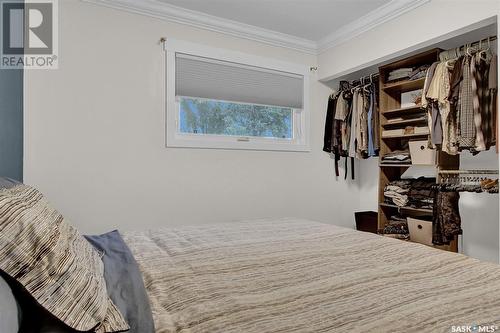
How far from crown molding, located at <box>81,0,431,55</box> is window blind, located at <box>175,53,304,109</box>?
0.32m

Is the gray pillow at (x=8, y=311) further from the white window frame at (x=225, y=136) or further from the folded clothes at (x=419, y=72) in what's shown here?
the folded clothes at (x=419, y=72)

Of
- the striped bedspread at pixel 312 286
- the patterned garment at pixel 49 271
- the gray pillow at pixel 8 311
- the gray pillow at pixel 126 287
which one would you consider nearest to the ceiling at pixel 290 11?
the striped bedspread at pixel 312 286

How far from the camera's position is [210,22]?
293 cm

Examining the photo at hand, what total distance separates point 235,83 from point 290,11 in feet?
2.77

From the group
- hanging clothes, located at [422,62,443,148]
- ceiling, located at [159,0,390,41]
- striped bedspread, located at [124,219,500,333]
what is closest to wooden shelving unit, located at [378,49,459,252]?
hanging clothes, located at [422,62,443,148]

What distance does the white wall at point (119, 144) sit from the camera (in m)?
2.40

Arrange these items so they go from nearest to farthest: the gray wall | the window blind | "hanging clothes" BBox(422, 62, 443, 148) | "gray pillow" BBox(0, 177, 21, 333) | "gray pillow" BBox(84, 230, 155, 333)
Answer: "gray pillow" BBox(0, 177, 21, 333) < "gray pillow" BBox(84, 230, 155, 333) < the gray wall < "hanging clothes" BBox(422, 62, 443, 148) < the window blind

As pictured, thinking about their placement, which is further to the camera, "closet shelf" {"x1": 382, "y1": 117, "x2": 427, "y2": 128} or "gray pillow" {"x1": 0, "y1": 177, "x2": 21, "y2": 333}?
"closet shelf" {"x1": 382, "y1": 117, "x2": 427, "y2": 128}

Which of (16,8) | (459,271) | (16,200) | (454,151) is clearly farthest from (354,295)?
(16,8)

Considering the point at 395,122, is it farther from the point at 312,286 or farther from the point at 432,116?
the point at 312,286

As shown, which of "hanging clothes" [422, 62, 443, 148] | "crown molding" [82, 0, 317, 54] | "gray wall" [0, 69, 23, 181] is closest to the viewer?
"gray wall" [0, 69, 23, 181]

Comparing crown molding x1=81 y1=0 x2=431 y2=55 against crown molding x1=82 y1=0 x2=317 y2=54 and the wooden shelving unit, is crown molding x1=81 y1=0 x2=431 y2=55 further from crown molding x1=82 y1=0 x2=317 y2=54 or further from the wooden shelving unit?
the wooden shelving unit

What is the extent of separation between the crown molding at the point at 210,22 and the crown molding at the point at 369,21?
0.71 ft

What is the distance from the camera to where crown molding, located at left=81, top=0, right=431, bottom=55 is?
261cm
